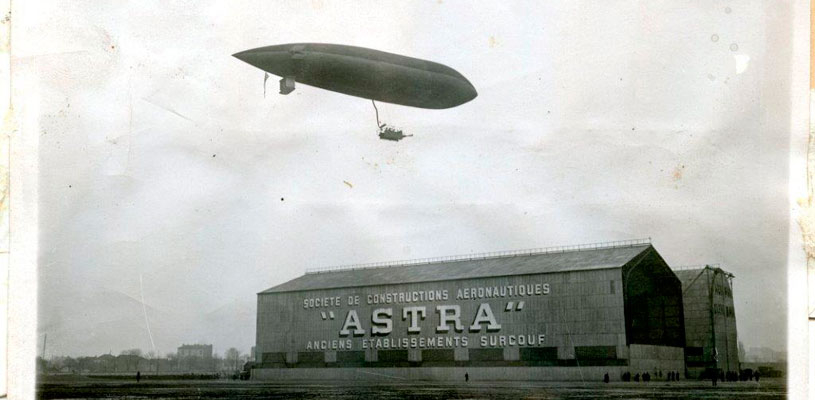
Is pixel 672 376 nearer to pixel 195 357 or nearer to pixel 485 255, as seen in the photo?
pixel 485 255

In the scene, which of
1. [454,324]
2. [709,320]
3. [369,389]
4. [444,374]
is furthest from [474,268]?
[709,320]

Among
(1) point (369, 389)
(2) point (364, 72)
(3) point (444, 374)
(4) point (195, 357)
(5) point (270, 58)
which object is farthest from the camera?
(3) point (444, 374)

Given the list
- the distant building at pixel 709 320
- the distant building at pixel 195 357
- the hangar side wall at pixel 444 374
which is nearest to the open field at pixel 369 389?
the hangar side wall at pixel 444 374

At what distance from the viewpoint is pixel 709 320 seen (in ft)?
35.3

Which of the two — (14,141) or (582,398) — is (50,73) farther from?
(582,398)

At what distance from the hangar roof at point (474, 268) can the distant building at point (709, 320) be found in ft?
2.51

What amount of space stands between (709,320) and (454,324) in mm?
4153

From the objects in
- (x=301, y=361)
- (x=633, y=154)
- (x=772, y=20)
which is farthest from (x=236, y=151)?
(x=301, y=361)

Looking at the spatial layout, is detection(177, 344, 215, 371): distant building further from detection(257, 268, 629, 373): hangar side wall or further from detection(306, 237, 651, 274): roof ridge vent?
detection(306, 237, 651, 274): roof ridge vent

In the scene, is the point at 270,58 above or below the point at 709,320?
above

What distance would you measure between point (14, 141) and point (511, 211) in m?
4.35

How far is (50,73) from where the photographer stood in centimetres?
563

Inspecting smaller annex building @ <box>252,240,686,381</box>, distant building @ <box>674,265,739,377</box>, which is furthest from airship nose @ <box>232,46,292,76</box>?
distant building @ <box>674,265,739,377</box>

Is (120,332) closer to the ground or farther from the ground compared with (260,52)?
closer to the ground
